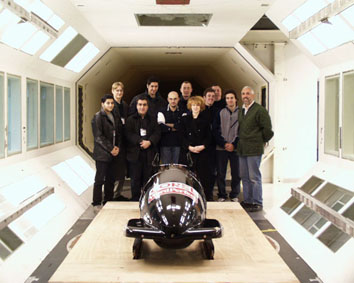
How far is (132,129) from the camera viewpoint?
507cm

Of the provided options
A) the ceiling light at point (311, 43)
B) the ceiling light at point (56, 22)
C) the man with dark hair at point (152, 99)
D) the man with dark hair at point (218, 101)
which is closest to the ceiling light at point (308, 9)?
the ceiling light at point (311, 43)

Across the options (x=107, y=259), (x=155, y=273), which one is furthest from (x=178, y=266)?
(x=107, y=259)

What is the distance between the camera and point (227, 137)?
5496mm

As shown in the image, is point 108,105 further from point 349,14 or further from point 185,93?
point 349,14

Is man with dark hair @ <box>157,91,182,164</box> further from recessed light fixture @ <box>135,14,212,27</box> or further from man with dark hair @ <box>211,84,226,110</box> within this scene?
recessed light fixture @ <box>135,14,212,27</box>

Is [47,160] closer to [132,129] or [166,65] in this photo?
[132,129]

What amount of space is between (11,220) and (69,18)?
2.20 m

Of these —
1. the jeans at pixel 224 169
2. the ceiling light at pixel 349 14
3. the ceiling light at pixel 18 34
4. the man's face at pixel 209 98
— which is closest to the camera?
the ceiling light at pixel 349 14

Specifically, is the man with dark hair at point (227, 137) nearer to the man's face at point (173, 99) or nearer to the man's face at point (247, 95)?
the man's face at point (247, 95)

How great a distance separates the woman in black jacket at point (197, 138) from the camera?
5113 mm

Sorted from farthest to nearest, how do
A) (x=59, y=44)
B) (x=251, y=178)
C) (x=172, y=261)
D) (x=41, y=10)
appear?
(x=251, y=178)
(x=59, y=44)
(x=41, y=10)
(x=172, y=261)

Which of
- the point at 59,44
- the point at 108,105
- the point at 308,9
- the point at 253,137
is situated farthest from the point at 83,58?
the point at 308,9

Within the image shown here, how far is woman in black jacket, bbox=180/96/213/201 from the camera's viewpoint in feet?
16.8

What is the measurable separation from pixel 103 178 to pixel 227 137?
1642 millimetres
